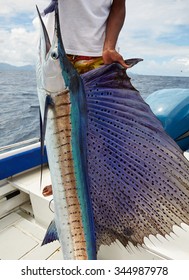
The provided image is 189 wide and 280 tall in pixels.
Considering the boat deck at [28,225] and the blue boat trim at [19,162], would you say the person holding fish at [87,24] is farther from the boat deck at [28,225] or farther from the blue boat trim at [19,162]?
the blue boat trim at [19,162]

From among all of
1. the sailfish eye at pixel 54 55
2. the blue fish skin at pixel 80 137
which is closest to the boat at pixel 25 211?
the blue fish skin at pixel 80 137

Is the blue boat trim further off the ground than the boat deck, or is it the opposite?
the blue boat trim

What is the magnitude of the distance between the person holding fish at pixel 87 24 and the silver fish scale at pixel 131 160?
25 cm

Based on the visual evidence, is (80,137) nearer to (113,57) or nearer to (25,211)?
(113,57)

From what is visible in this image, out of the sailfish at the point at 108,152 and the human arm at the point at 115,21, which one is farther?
the human arm at the point at 115,21

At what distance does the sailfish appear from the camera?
23.7 inches

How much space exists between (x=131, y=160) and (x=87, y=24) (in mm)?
518

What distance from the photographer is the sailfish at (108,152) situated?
601 mm

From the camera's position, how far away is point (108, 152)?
65cm

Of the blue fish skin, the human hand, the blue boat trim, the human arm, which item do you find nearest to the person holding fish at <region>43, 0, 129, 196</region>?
the human arm

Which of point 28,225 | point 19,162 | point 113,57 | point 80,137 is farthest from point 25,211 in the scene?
point 113,57

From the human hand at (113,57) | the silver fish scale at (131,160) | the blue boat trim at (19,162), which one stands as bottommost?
the blue boat trim at (19,162)

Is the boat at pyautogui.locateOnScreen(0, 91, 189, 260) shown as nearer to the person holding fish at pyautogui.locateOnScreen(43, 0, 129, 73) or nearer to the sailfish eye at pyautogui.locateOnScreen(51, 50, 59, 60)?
the person holding fish at pyautogui.locateOnScreen(43, 0, 129, 73)

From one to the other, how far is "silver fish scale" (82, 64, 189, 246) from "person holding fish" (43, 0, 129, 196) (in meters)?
0.25
